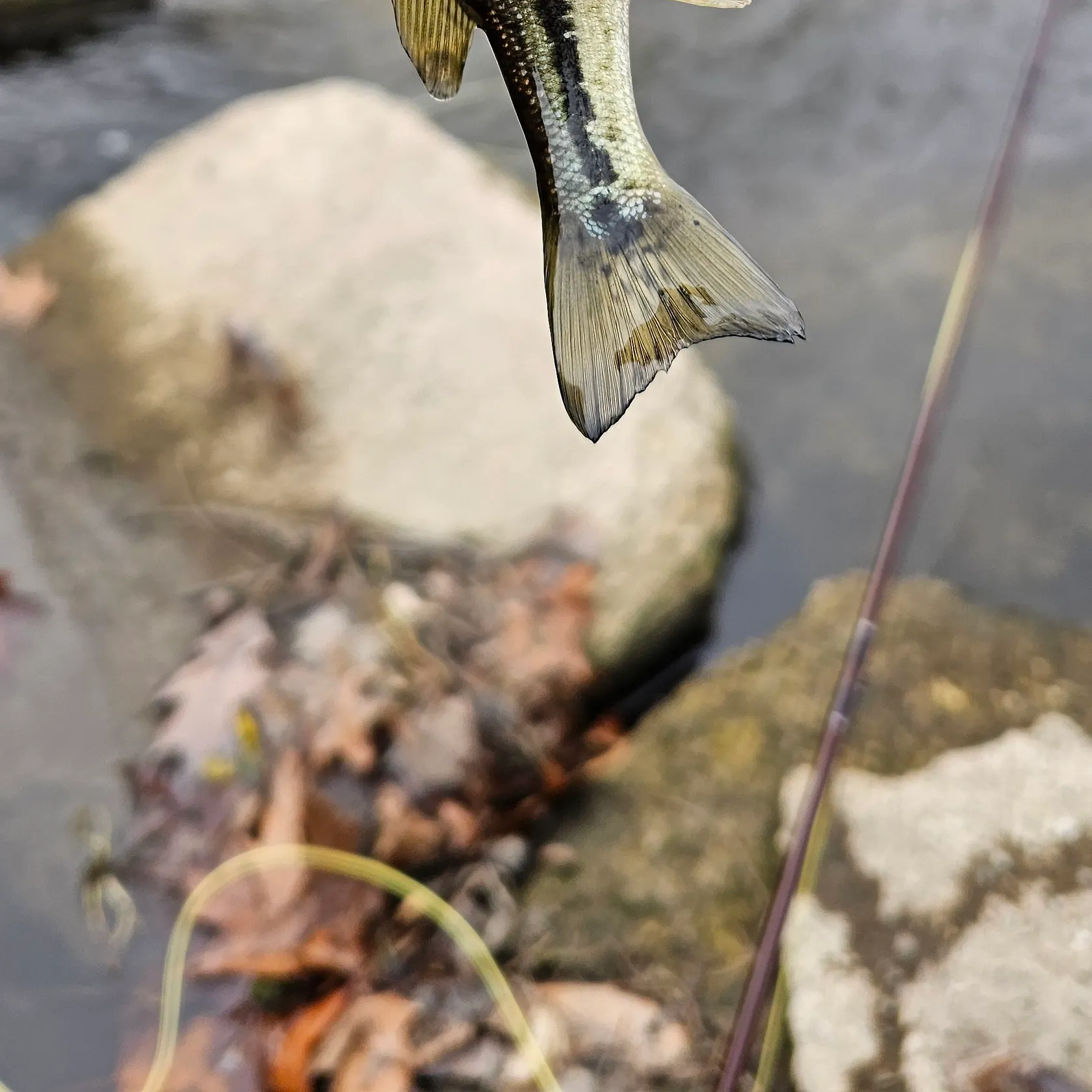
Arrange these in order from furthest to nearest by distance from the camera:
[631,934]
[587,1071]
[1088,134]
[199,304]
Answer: [1088,134]
[199,304]
[631,934]
[587,1071]

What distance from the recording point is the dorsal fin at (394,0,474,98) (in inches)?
41.3

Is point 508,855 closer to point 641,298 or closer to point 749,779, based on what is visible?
point 749,779

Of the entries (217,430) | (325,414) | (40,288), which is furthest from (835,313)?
(40,288)

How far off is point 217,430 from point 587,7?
175 cm

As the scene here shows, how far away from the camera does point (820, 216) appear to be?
3311 millimetres

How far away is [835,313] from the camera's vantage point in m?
3.03

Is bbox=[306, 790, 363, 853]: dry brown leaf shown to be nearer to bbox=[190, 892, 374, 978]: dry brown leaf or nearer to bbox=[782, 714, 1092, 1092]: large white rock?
bbox=[190, 892, 374, 978]: dry brown leaf

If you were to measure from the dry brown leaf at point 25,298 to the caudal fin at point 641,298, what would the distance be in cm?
234

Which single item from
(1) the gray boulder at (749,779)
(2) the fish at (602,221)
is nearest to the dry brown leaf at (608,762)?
(1) the gray boulder at (749,779)

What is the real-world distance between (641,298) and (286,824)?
1.38 metres

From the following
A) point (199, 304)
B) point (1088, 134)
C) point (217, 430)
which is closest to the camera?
point (217, 430)

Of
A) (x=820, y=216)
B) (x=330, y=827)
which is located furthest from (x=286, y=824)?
(x=820, y=216)

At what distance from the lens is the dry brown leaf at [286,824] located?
1784mm

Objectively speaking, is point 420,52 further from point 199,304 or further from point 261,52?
point 261,52
